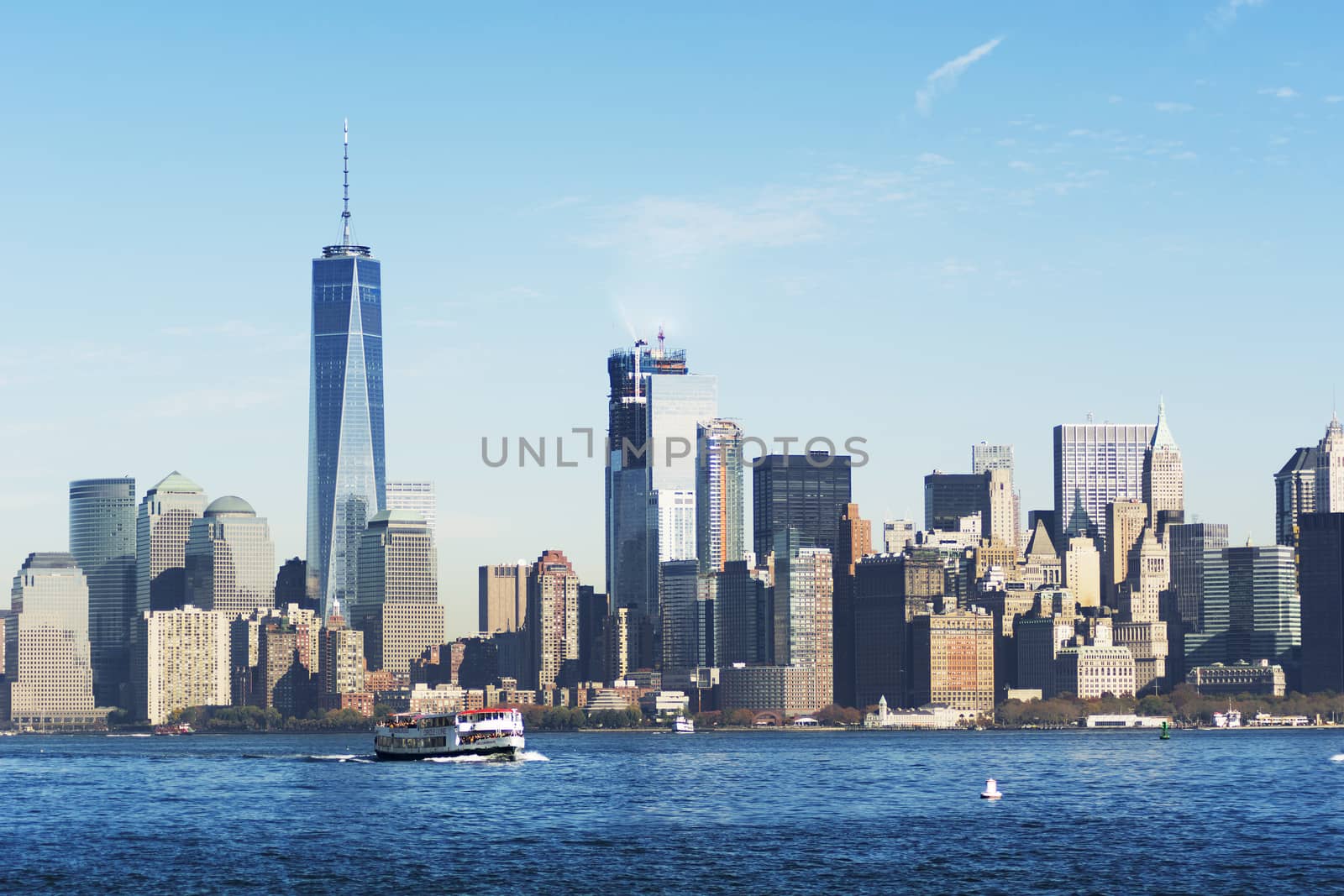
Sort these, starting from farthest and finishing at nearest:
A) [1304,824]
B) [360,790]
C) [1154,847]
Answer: [360,790]
[1304,824]
[1154,847]

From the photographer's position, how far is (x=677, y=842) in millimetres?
129250

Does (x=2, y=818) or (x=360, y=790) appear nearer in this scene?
(x=2, y=818)

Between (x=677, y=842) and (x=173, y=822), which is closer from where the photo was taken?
(x=677, y=842)

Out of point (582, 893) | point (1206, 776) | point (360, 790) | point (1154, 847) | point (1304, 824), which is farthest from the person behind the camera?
point (1206, 776)

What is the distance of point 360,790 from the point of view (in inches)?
7062

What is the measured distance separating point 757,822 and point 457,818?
19.8 m

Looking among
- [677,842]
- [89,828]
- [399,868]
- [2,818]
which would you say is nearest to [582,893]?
[399,868]

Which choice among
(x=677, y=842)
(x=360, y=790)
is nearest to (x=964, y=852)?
(x=677, y=842)

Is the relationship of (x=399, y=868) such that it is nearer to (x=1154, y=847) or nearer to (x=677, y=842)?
(x=677, y=842)

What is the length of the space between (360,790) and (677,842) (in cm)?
5640

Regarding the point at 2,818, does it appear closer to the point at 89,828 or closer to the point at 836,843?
the point at 89,828

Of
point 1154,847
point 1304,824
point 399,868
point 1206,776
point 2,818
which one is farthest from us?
point 1206,776

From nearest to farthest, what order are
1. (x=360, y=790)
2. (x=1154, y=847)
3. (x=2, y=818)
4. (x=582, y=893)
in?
1. (x=582, y=893)
2. (x=1154, y=847)
3. (x=2, y=818)
4. (x=360, y=790)

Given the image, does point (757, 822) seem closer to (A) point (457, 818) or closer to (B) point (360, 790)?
(A) point (457, 818)
